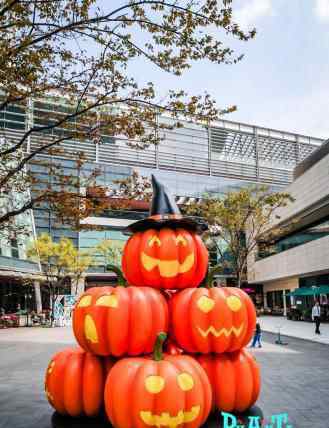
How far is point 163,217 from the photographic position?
530 cm

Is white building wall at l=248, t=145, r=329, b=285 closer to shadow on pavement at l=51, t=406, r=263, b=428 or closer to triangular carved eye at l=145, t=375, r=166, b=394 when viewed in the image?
shadow on pavement at l=51, t=406, r=263, b=428

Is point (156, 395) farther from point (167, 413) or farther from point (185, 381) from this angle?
point (185, 381)

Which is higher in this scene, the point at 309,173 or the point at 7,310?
the point at 309,173

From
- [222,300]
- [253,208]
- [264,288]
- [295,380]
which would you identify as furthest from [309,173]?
[222,300]

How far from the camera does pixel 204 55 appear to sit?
7.29m

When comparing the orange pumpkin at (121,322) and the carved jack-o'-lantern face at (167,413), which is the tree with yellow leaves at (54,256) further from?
the carved jack-o'-lantern face at (167,413)

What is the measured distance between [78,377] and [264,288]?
53086 millimetres

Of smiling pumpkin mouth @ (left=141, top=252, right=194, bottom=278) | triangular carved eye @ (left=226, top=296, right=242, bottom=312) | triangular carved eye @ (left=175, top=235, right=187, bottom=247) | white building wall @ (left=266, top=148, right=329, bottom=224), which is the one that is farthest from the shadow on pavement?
white building wall @ (left=266, top=148, right=329, bottom=224)

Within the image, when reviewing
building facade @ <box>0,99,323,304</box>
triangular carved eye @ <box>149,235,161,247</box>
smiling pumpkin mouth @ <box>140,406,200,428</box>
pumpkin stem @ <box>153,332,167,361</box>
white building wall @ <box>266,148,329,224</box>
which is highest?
building facade @ <box>0,99,323,304</box>

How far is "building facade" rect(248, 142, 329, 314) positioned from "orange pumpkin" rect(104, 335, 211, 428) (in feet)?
97.0

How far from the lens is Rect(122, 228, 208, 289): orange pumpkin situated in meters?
5.02

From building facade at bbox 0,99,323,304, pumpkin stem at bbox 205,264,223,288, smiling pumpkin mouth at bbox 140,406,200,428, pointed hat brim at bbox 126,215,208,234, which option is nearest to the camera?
smiling pumpkin mouth at bbox 140,406,200,428

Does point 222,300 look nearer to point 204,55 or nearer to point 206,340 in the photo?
point 206,340

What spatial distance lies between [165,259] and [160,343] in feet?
3.43
